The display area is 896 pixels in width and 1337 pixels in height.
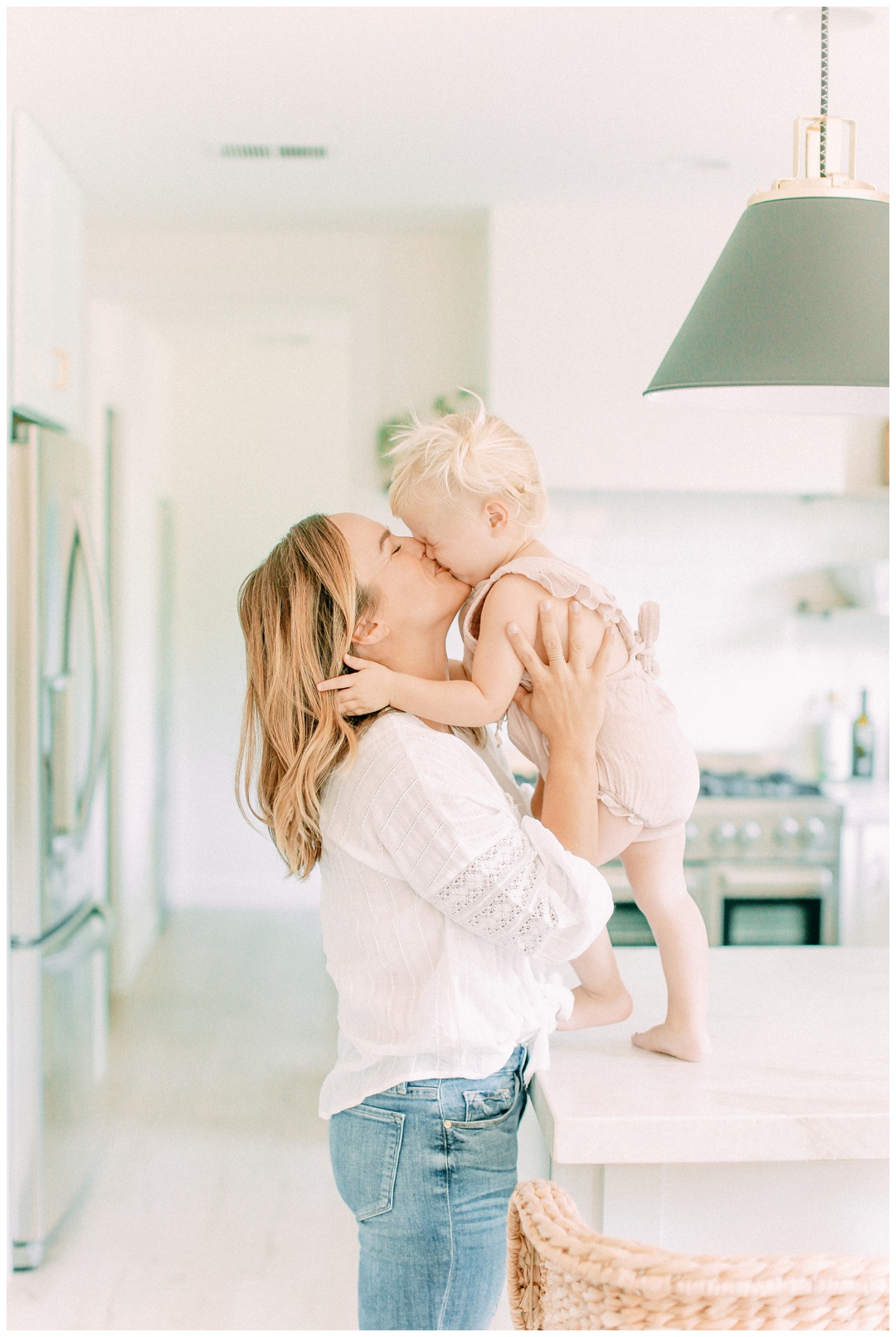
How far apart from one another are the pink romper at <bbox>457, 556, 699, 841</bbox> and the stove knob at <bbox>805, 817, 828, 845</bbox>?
7.11 feet

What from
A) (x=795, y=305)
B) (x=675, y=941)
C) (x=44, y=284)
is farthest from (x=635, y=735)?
(x=44, y=284)

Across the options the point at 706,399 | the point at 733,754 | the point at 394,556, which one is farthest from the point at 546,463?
the point at 394,556

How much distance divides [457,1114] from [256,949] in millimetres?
4019

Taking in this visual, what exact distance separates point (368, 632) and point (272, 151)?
217 centimetres

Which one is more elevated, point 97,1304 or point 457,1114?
point 457,1114

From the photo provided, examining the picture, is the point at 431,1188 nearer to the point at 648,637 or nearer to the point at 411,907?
the point at 411,907

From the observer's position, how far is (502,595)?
1.29 metres

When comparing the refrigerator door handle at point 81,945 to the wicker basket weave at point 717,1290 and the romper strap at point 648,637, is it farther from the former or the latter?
the wicker basket weave at point 717,1290

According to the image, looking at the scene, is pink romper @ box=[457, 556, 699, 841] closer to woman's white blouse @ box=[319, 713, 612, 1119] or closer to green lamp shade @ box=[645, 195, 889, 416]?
woman's white blouse @ box=[319, 713, 612, 1119]

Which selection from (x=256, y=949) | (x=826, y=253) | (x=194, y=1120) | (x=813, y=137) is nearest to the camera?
(x=826, y=253)

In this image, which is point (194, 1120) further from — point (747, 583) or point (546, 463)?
point (747, 583)

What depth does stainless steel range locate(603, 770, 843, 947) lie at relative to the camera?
10.8 feet

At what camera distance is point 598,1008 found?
4.52ft

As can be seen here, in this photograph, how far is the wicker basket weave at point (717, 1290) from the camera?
2.67 feet
